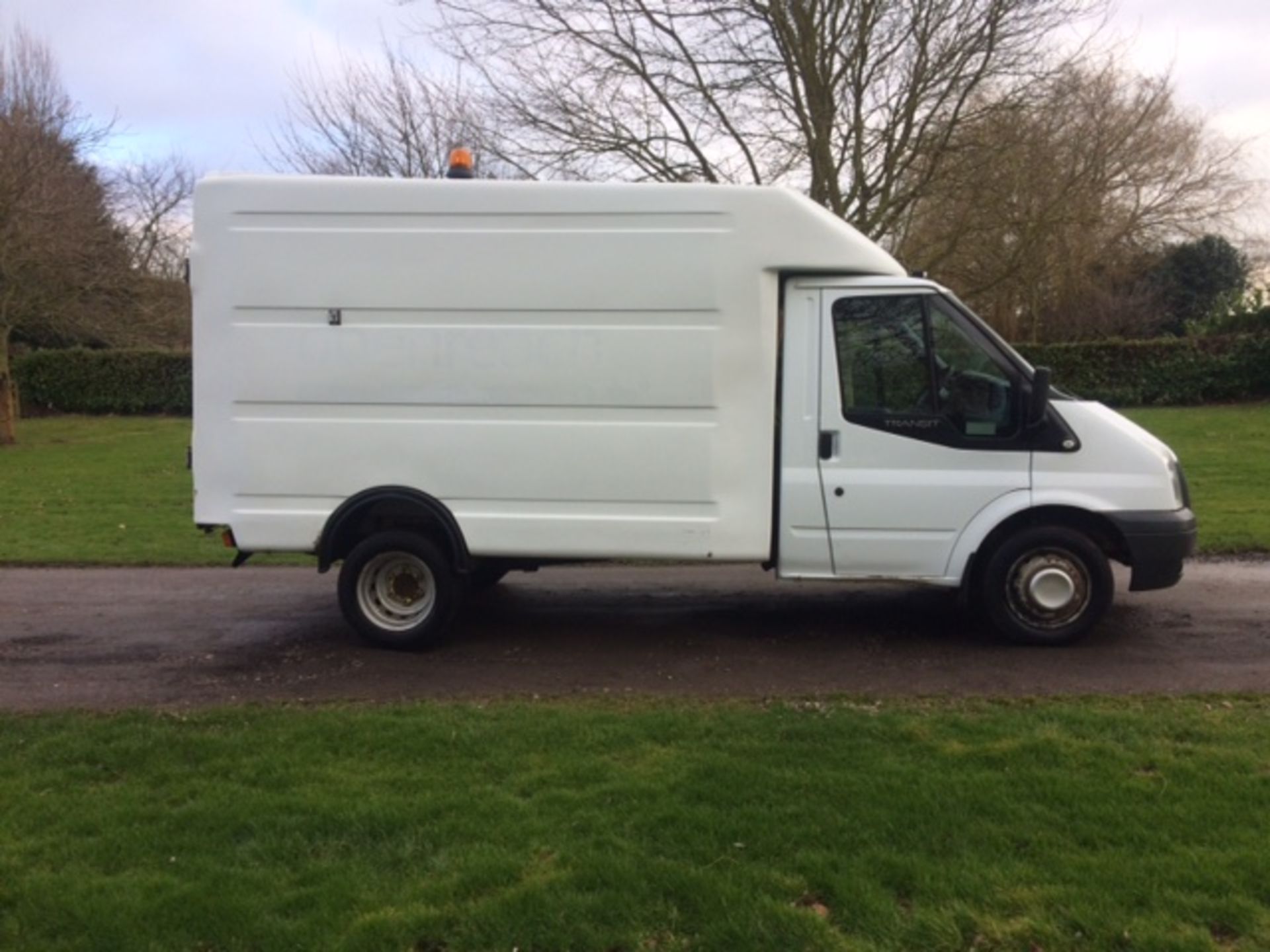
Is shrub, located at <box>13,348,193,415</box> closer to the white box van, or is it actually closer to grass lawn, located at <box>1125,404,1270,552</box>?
grass lawn, located at <box>1125,404,1270,552</box>

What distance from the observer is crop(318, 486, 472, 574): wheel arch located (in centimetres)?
639

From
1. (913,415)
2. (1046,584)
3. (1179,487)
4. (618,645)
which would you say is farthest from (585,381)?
(1179,487)

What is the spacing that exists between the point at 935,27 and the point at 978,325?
9.53m

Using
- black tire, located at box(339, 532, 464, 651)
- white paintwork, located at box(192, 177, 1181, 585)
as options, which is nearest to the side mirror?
white paintwork, located at box(192, 177, 1181, 585)

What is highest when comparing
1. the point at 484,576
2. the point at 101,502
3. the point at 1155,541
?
the point at 1155,541

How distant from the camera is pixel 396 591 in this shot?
677 cm

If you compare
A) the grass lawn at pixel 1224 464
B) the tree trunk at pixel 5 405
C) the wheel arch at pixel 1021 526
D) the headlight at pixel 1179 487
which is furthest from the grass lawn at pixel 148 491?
the wheel arch at pixel 1021 526

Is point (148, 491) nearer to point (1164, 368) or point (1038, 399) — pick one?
point (1038, 399)

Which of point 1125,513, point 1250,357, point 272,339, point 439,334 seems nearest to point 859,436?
point 1125,513

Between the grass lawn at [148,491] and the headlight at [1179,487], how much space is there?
3.46 meters

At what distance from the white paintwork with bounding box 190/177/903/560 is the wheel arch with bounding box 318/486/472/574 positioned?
5 centimetres

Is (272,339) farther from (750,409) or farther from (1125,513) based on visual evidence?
(1125,513)

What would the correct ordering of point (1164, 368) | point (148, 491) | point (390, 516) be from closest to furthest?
point (390, 516), point (148, 491), point (1164, 368)

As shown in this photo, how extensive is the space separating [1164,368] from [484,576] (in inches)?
804
